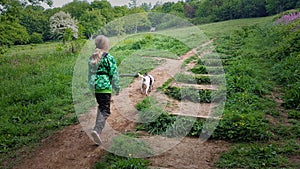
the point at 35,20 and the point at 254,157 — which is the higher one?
the point at 35,20

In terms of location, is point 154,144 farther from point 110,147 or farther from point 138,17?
point 138,17

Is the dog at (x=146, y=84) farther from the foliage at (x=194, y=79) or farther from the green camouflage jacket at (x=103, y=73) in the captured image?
the green camouflage jacket at (x=103, y=73)

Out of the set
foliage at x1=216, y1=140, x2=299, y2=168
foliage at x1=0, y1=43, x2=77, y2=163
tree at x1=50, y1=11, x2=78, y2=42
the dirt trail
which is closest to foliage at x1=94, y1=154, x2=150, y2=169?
the dirt trail

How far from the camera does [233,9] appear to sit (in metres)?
35.5

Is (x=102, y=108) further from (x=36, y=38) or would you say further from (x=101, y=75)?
(x=36, y=38)

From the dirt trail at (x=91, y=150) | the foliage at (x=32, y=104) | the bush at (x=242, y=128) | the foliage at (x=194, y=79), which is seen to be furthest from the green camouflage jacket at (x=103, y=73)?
the foliage at (x=194, y=79)

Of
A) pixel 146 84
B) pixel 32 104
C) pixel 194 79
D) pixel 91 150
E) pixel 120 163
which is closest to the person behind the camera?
pixel 120 163

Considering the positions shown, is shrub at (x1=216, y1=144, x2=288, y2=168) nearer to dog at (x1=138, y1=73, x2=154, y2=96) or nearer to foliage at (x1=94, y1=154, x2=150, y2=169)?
foliage at (x1=94, y1=154, x2=150, y2=169)

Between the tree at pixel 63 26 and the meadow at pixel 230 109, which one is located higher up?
the tree at pixel 63 26

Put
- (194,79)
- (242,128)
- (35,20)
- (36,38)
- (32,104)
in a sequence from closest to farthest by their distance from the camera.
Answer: (242,128), (32,104), (194,79), (35,20), (36,38)

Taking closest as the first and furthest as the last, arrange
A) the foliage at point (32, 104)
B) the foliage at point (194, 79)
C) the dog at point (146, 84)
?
the foliage at point (32, 104) < the dog at point (146, 84) < the foliage at point (194, 79)

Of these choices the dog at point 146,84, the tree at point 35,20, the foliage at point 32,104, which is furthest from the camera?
the tree at point 35,20

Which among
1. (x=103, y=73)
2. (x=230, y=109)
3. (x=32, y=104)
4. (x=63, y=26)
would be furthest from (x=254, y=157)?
(x=63, y=26)

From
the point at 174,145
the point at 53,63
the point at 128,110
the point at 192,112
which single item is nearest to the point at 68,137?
the point at 128,110
